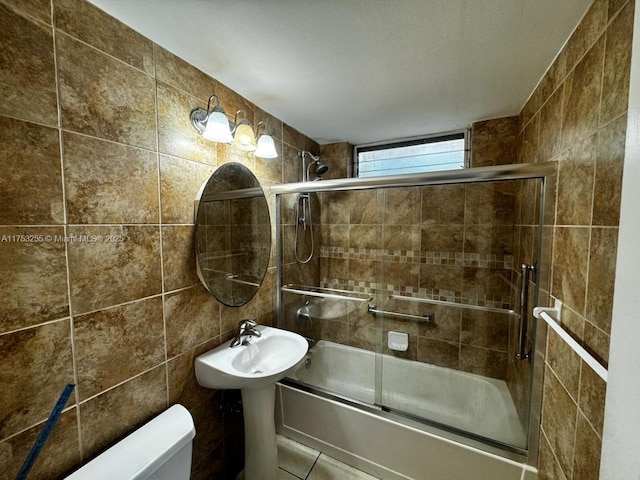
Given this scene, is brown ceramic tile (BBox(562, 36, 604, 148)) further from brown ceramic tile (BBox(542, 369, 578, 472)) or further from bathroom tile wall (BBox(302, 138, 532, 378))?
brown ceramic tile (BBox(542, 369, 578, 472))

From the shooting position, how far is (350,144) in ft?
7.82

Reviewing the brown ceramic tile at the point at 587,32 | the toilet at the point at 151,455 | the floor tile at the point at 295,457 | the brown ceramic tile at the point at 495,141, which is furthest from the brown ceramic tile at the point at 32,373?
the brown ceramic tile at the point at 495,141

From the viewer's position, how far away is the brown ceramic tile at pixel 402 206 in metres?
1.93

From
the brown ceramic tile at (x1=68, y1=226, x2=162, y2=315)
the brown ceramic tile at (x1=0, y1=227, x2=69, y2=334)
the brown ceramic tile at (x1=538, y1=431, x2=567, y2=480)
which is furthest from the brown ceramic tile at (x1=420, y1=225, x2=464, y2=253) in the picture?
the brown ceramic tile at (x1=0, y1=227, x2=69, y2=334)

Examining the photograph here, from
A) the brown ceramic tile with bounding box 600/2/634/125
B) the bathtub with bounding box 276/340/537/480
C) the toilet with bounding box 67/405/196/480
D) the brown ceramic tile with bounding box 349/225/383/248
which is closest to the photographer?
the brown ceramic tile with bounding box 600/2/634/125

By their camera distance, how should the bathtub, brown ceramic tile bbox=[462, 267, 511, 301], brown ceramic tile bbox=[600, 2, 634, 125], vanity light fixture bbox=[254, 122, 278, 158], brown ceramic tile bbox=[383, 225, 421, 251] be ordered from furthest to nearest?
brown ceramic tile bbox=[383, 225, 421, 251]
brown ceramic tile bbox=[462, 267, 511, 301]
vanity light fixture bbox=[254, 122, 278, 158]
the bathtub
brown ceramic tile bbox=[600, 2, 634, 125]

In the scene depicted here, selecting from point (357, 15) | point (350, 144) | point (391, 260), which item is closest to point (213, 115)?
point (357, 15)

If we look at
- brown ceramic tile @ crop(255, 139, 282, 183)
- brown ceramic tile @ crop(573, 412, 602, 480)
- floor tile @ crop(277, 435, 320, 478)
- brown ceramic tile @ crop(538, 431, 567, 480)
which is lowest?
floor tile @ crop(277, 435, 320, 478)

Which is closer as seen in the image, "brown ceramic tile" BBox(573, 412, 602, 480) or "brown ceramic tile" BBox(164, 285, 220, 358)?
"brown ceramic tile" BBox(573, 412, 602, 480)

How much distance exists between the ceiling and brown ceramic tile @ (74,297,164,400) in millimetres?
1155

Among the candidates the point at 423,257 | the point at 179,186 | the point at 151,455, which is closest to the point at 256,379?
the point at 151,455

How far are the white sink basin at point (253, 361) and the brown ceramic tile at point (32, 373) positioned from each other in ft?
1.62

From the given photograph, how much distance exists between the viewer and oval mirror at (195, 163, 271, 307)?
4.12 ft

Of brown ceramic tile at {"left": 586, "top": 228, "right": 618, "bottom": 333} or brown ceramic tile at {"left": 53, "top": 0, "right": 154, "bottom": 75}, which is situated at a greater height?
brown ceramic tile at {"left": 53, "top": 0, "right": 154, "bottom": 75}
